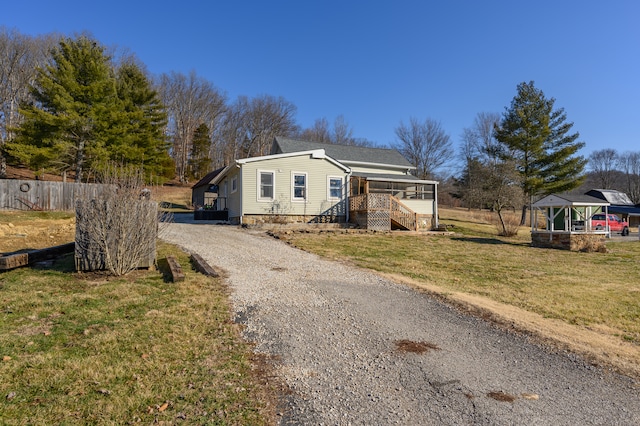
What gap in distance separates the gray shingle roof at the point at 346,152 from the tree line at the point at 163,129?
6.04 meters

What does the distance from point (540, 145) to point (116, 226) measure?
34.7m

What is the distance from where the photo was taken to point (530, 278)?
9023mm

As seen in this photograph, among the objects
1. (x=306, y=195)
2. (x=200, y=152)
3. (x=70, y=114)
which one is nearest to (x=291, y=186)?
(x=306, y=195)

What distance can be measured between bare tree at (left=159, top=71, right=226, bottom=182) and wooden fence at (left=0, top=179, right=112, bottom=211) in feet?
89.1

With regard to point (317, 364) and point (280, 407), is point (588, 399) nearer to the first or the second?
point (317, 364)

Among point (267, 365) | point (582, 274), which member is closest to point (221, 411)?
point (267, 365)

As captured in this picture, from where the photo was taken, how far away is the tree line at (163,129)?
914 inches

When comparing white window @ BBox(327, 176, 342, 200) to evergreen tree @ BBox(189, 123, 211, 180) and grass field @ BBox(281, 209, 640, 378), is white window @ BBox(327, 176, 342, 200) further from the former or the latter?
evergreen tree @ BBox(189, 123, 211, 180)

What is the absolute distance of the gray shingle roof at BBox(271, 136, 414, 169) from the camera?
24419 millimetres

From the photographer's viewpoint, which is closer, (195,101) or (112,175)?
(112,175)

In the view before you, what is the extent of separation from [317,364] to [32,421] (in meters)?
2.25

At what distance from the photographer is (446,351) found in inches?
160

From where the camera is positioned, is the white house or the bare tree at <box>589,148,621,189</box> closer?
the white house

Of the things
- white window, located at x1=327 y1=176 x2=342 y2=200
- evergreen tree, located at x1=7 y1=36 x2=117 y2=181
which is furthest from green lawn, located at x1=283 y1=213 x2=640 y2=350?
evergreen tree, located at x1=7 y1=36 x2=117 y2=181
